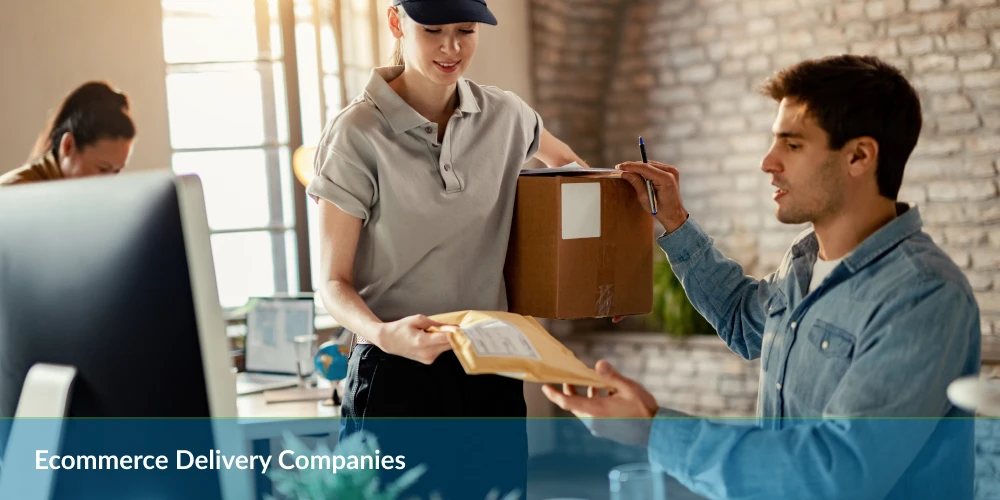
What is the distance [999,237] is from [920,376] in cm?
349

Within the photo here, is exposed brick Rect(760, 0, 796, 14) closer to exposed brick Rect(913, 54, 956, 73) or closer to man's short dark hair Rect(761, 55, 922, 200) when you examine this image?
exposed brick Rect(913, 54, 956, 73)

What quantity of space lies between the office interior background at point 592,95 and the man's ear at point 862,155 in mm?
3010

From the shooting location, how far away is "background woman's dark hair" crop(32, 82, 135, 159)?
2.91 meters

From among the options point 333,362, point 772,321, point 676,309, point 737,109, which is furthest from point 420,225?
point 737,109

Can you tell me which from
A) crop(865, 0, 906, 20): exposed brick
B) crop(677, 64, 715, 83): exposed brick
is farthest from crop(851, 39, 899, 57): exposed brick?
crop(677, 64, 715, 83): exposed brick

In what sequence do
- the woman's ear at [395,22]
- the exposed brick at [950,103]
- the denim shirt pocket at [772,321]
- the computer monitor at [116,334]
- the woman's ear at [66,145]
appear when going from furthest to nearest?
the exposed brick at [950,103]
the woman's ear at [66,145]
the woman's ear at [395,22]
the denim shirt pocket at [772,321]
the computer monitor at [116,334]

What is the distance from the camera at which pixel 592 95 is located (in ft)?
18.2

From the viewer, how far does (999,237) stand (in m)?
4.37

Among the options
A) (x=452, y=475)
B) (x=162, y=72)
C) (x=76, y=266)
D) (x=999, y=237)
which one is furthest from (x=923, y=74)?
(x=76, y=266)

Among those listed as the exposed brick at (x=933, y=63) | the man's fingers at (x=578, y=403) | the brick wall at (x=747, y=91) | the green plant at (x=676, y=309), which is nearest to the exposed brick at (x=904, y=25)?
the brick wall at (x=747, y=91)

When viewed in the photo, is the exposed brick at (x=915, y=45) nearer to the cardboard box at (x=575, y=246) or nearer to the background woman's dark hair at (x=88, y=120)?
the cardboard box at (x=575, y=246)

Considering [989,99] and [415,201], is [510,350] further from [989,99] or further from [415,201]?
[989,99]

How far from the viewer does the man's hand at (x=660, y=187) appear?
1.78m

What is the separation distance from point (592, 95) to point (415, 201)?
3.98 metres
